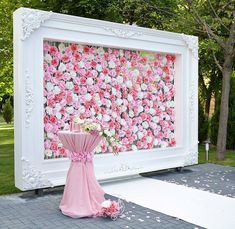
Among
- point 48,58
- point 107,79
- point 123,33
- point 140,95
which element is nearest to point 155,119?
point 140,95

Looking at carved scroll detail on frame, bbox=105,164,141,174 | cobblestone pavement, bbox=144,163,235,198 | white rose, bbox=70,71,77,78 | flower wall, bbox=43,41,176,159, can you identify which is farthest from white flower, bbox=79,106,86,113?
cobblestone pavement, bbox=144,163,235,198

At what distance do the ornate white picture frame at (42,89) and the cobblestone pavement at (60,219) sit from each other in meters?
0.47

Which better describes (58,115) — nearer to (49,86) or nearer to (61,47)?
(49,86)

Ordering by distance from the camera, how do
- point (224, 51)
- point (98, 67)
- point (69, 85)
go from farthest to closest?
point (224, 51)
point (98, 67)
point (69, 85)

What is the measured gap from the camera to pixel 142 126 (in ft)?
21.1

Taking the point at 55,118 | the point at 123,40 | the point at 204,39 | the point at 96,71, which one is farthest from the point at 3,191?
the point at 204,39

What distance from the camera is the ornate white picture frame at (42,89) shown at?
4965mm

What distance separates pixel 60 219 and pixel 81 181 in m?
0.47

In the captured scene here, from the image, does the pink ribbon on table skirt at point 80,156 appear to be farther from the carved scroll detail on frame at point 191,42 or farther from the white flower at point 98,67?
the carved scroll detail on frame at point 191,42

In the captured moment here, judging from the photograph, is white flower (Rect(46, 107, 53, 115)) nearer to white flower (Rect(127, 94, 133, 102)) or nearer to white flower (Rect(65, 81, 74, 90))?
white flower (Rect(65, 81, 74, 90))

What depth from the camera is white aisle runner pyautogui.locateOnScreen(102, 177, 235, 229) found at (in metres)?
4.18

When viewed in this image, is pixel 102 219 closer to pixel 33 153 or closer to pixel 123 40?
pixel 33 153

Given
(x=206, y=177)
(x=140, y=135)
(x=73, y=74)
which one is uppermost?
(x=73, y=74)

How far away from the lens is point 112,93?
19.6 feet
